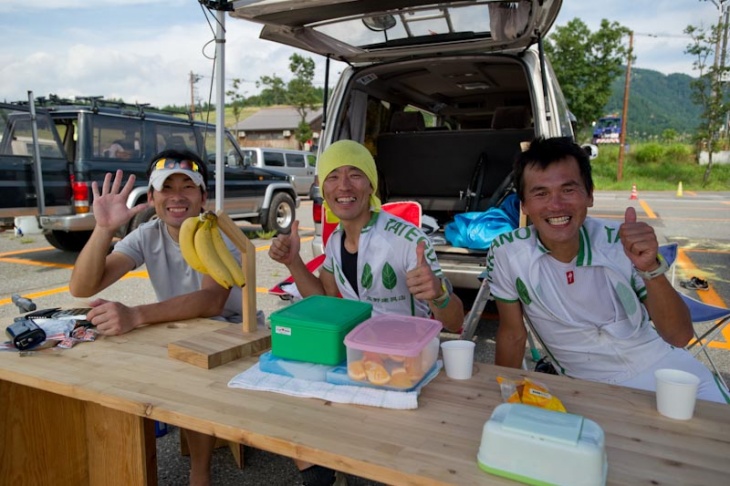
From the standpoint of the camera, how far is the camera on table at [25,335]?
6.14ft

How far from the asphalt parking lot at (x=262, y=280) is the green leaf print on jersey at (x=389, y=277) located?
95cm

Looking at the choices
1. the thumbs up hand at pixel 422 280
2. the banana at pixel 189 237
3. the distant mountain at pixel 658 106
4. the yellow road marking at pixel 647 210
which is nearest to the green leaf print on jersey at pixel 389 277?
the thumbs up hand at pixel 422 280

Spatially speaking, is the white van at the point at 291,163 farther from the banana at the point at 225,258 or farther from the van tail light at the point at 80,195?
the banana at the point at 225,258

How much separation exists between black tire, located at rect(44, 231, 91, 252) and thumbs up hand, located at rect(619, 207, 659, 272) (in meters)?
8.10

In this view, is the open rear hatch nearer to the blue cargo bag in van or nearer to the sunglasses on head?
the sunglasses on head

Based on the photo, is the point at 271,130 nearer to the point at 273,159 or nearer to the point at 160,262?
the point at 273,159

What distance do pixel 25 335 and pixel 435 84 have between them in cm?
494

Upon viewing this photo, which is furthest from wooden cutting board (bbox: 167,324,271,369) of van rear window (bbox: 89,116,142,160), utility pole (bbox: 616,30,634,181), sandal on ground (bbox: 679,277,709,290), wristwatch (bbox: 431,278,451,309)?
utility pole (bbox: 616,30,634,181)

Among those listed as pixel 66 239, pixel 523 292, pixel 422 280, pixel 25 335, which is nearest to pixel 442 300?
pixel 422 280

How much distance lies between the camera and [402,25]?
12.1ft

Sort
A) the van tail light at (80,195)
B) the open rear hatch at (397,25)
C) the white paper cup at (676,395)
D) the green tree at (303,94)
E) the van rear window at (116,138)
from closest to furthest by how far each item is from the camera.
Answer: the white paper cup at (676,395)
the open rear hatch at (397,25)
the van tail light at (80,195)
the van rear window at (116,138)
the green tree at (303,94)

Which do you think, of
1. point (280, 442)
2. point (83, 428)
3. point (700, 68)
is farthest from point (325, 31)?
point (700, 68)

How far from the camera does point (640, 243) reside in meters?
1.56

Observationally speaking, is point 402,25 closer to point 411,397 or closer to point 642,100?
point 411,397
